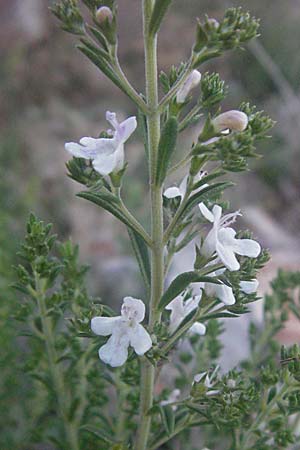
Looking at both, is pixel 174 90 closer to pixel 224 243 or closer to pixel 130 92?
pixel 130 92

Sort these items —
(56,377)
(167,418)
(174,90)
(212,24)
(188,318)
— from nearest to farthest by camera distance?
(212,24), (174,90), (167,418), (188,318), (56,377)

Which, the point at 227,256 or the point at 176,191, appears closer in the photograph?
the point at 227,256

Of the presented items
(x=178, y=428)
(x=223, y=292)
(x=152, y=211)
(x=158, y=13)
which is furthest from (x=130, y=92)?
(x=178, y=428)

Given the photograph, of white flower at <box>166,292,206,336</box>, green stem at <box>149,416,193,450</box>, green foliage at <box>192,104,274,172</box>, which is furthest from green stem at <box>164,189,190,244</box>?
green stem at <box>149,416,193,450</box>

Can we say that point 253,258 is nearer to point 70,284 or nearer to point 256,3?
point 70,284

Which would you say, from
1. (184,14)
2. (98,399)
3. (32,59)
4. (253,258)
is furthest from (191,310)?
(184,14)

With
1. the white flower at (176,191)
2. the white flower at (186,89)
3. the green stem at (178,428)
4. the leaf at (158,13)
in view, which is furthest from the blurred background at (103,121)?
the leaf at (158,13)

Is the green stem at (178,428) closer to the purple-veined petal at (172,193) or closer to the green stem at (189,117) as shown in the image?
the purple-veined petal at (172,193)
